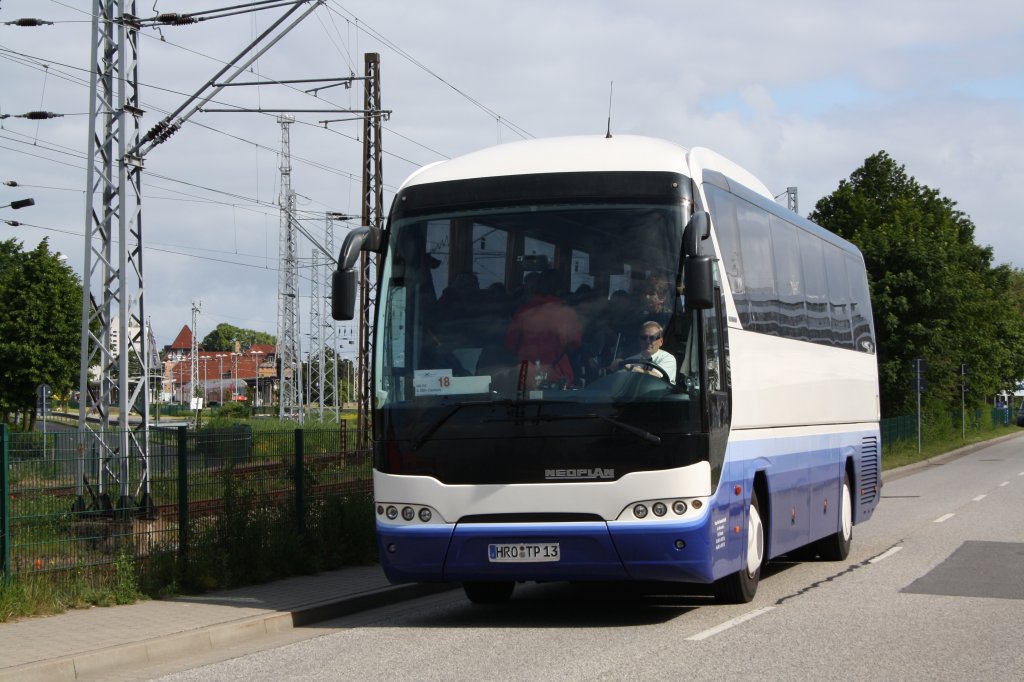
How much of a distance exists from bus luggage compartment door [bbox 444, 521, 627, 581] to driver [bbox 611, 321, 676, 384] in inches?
46.7

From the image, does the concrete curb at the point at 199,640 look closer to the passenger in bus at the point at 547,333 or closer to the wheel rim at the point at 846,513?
the passenger in bus at the point at 547,333

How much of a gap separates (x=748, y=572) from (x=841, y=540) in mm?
4383

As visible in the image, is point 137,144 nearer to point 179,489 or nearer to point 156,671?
point 179,489

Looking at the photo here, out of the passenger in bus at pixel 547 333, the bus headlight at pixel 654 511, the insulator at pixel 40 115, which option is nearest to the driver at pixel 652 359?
the passenger in bus at pixel 547 333

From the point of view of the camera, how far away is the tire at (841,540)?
1568 cm

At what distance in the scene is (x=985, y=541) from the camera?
17.5 metres

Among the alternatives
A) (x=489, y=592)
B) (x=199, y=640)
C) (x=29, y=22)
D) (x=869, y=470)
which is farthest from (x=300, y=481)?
(x=29, y=22)

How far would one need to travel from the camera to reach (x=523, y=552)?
1026 centimetres

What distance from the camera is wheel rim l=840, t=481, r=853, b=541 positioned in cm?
1591

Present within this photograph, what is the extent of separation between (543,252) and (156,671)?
4.17 m

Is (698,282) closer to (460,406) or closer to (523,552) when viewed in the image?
(460,406)

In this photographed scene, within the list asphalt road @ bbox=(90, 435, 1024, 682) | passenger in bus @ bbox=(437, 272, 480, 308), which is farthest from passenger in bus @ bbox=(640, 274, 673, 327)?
asphalt road @ bbox=(90, 435, 1024, 682)

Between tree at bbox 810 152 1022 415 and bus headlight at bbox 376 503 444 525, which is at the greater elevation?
tree at bbox 810 152 1022 415

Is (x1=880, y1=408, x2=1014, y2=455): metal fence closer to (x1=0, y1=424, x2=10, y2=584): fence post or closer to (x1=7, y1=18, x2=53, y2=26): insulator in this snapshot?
(x1=7, y1=18, x2=53, y2=26): insulator
